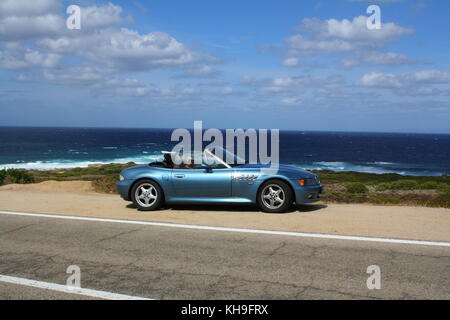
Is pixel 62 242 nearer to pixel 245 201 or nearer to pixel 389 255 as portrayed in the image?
pixel 245 201

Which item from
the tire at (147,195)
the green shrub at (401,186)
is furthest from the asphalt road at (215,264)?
the green shrub at (401,186)

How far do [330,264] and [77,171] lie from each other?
151 ft

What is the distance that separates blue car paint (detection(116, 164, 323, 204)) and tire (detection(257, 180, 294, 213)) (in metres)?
0.10

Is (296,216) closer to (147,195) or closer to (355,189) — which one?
(147,195)

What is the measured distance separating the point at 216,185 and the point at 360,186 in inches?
1042

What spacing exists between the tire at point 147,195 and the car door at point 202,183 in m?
0.42

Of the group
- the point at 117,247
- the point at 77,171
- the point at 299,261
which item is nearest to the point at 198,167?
the point at 117,247

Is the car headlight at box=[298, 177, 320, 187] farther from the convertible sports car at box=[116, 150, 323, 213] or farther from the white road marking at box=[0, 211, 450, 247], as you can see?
the white road marking at box=[0, 211, 450, 247]

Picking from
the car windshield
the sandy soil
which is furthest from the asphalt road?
the car windshield

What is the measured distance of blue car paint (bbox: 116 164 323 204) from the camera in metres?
8.90

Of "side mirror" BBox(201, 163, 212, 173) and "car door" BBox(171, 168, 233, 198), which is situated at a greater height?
"side mirror" BBox(201, 163, 212, 173)

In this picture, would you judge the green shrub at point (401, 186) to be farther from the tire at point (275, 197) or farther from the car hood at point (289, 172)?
the tire at point (275, 197)
